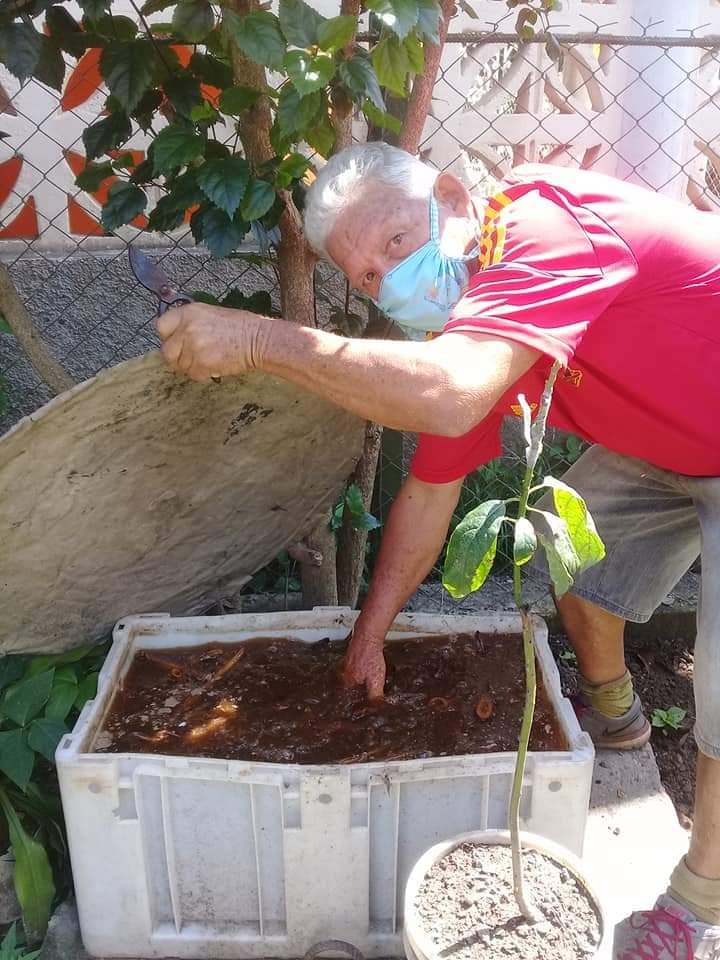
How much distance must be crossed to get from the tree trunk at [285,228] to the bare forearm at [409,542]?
406 millimetres

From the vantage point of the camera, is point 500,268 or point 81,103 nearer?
point 500,268

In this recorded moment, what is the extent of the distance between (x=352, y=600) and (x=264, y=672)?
0.69 meters

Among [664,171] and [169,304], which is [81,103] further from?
[664,171]

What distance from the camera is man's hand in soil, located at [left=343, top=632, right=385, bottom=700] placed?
2.10 meters

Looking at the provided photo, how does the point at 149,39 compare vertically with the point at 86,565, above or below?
above

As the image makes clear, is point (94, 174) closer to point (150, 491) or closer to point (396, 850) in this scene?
point (150, 491)

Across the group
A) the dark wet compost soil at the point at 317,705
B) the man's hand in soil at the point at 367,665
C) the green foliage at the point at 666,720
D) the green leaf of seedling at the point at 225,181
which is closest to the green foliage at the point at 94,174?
the green leaf of seedling at the point at 225,181

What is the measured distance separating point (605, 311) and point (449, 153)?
1847mm

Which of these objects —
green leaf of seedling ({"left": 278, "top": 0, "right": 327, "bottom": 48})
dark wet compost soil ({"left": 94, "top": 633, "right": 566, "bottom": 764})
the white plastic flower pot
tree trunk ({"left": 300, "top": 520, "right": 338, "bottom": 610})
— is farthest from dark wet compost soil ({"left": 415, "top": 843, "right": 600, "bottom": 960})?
green leaf of seedling ({"left": 278, "top": 0, "right": 327, "bottom": 48})

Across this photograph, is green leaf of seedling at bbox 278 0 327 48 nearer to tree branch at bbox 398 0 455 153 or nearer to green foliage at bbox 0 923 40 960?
tree branch at bbox 398 0 455 153

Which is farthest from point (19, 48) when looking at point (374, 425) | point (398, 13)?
point (374, 425)

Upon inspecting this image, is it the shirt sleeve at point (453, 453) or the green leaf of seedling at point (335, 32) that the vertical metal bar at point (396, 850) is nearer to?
the shirt sleeve at point (453, 453)

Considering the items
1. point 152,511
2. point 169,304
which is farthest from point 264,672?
point 169,304

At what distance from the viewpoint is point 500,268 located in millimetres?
1636
